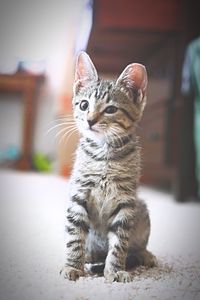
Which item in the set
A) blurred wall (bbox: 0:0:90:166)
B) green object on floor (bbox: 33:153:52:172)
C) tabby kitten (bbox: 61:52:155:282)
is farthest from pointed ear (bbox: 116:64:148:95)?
green object on floor (bbox: 33:153:52:172)

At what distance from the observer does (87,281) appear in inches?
22.3

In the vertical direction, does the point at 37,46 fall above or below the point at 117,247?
above

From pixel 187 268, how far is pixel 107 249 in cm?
13

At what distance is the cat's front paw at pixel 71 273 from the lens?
0.57 m

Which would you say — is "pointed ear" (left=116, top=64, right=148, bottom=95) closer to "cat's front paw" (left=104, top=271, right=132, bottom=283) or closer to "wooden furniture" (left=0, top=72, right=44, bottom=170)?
"wooden furniture" (left=0, top=72, right=44, bottom=170)

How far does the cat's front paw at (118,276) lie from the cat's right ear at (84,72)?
0.29m

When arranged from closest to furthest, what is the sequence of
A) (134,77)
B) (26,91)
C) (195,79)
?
(134,77) < (26,91) < (195,79)

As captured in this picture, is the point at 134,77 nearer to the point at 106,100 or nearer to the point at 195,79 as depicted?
the point at 106,100

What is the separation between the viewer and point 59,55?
2.11ft

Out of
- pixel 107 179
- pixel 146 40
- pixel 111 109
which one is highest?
pixel 146 40

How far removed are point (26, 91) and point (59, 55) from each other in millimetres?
100

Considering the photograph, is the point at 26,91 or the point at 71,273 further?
the point at 26,91

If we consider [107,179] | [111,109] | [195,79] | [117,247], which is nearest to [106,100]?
[111,109]

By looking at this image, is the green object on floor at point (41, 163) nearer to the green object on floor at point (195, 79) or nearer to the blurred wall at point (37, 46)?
the blurred wall at point (37, 46)
